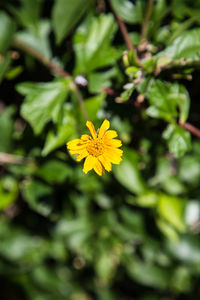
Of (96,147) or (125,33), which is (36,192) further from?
(125,33)

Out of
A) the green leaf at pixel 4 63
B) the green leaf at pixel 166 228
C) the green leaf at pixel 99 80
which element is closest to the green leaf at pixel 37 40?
the green leaf at pixel 4 63

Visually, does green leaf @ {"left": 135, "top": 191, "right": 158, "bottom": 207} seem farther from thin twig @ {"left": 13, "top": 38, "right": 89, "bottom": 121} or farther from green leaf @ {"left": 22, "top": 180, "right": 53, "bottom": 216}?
thin twig @ {"left": 13, "top": 38, "right": 89, "bottom": 121}

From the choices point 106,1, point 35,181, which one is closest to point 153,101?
point 106,1

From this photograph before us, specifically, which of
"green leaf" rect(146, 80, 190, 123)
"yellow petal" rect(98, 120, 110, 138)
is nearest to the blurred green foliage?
"green leaf" rect(146, 80, 190, 123)

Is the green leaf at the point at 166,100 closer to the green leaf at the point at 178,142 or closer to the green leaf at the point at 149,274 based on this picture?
the green leaf at the point at 178,142

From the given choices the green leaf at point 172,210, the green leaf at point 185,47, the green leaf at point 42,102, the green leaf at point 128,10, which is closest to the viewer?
the green leaf at point 185,47

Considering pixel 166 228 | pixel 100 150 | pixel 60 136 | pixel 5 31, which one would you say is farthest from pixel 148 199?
pixel 5 31

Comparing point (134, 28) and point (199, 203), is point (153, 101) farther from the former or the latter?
point (199, 203)
